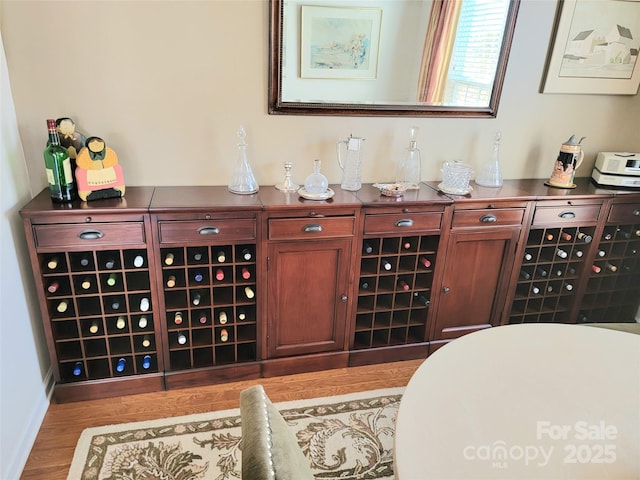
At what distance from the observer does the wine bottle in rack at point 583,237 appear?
2607mm

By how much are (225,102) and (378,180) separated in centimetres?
96

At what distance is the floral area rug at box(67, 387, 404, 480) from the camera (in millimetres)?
1840

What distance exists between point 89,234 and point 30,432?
0.91 metres

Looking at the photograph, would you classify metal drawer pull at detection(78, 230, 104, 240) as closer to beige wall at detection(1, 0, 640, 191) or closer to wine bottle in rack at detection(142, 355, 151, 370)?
beige wall at detection(1, 0, 640, 191)

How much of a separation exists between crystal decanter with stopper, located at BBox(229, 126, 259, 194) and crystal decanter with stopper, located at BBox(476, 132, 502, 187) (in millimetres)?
1343

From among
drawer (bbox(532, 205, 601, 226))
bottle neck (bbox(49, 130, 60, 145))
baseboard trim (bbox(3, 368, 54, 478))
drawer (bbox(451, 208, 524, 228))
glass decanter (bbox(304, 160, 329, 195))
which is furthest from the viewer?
drawer (bbox(532, 205, 601, 226))

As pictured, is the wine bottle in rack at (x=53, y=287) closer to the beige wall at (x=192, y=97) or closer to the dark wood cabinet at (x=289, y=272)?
the dark wood cabinet at (x=289, y=272)

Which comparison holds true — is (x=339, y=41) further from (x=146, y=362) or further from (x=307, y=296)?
(x=146, y=362)

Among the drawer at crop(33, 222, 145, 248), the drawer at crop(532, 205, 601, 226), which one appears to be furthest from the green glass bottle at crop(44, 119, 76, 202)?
the drawer at crop(532, 205, 601, 226)

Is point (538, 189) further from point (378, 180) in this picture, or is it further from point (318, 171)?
point (318, 171)

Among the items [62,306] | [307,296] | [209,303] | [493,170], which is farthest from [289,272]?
[493,170]

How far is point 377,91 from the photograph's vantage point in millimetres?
2387

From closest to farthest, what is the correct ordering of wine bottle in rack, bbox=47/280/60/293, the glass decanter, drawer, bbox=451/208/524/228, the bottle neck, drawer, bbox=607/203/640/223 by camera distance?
the bottle neck < wine bottle in rack, bbox=47/280/60/293 < the glass decanter < drawer, bbox=451/208/524/228 < drawer, bbox=607/203/640/223

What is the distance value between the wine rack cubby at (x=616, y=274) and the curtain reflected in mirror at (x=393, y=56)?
3.45 ft
